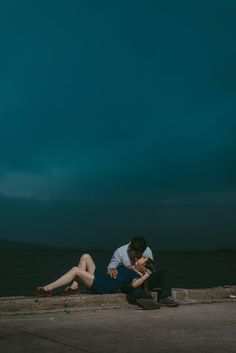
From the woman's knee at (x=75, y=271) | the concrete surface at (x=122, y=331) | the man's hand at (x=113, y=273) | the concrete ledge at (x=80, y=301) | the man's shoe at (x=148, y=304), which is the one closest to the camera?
the concrete surface at (x=122, y=331)

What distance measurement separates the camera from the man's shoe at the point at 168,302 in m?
9.56

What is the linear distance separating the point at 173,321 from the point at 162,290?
159 centimetres

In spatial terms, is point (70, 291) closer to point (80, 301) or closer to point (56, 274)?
point (80, 301)

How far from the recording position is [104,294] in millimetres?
9719

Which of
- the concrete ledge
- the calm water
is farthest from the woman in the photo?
the calm water

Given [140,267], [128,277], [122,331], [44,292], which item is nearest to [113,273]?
[128,277]

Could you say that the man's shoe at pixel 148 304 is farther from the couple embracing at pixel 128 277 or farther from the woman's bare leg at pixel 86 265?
the woman's bare leg at pixel 86 265

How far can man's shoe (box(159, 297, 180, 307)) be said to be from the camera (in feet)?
31.4

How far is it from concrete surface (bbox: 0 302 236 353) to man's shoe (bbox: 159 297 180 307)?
17 cm

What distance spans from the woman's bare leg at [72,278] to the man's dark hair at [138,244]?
883mm

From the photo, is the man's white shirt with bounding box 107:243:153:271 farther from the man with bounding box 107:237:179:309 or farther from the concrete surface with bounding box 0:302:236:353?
the concrete surface with bounding box 0:302:236:353

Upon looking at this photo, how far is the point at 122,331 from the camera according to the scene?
24.2 feet

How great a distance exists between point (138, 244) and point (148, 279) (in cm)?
81

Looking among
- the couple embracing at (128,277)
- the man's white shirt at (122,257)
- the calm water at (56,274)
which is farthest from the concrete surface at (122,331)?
the calm water at (56,274)
